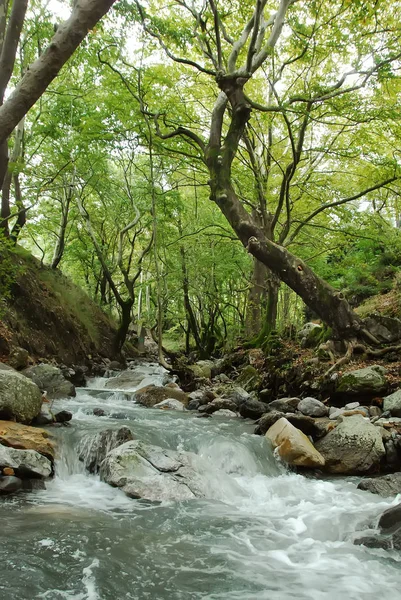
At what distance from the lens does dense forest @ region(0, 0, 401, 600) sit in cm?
385

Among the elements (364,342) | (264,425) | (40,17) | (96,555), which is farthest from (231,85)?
(96,555)

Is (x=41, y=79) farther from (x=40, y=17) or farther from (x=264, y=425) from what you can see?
(x=40, y=17)

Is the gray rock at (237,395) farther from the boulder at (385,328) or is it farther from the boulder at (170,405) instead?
the boulder at (385,328)

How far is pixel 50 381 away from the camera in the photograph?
10562mm

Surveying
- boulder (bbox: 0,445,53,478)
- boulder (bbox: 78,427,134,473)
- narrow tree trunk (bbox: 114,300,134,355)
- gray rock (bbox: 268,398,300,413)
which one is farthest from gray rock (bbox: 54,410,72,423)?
narrow tree trunk (bbox: 114,300,134,355)

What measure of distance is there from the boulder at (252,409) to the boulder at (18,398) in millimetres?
4574

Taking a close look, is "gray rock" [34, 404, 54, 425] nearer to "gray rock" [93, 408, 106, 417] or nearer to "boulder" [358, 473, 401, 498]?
"gray rock" [93, 408, 106, 417]

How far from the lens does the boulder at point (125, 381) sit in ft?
44.9

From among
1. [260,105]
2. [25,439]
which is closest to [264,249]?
[260,105]

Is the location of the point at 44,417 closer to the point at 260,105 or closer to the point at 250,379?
the point at 250,379

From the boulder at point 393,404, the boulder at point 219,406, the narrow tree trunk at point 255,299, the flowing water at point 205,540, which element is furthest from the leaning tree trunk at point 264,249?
the narrow tree trunk at point 255,299

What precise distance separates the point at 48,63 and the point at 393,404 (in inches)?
297

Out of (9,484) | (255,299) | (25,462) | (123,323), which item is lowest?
(9,484)

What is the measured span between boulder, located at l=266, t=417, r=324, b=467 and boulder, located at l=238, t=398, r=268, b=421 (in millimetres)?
2127
